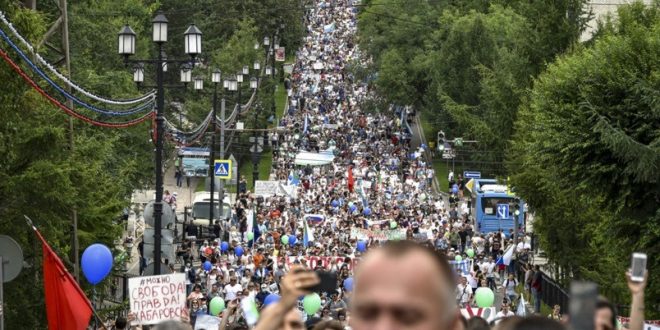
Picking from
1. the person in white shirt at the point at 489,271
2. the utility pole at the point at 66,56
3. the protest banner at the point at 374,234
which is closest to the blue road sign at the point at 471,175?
the protest banner at the point at 374,234

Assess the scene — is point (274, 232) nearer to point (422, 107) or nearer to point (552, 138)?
point (552, 138)

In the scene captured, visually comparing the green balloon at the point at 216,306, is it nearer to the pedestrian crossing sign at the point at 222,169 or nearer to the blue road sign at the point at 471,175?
the pedestrian crossing sign at the point at 222,169

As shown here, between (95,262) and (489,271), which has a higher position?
(95,262)

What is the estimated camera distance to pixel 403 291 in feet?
11.1

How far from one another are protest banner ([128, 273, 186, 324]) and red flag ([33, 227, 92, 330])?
1308mm

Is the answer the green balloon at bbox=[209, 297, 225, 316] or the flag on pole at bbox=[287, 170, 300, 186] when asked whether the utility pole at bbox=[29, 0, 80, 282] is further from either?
the flag on pole at bbox=[287, 170, 300, 186]

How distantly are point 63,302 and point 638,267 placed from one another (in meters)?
12.4

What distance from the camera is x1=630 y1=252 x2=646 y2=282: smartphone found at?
5.93m

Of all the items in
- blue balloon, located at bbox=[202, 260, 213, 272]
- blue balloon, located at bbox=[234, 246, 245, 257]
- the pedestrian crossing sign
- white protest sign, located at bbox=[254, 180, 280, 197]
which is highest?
the pedestrian crossing sign

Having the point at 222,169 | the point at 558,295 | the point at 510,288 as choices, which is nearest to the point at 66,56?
the point at 558,295

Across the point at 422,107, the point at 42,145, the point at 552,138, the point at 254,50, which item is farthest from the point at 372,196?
the point at 42,145

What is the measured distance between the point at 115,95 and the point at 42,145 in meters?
25.9

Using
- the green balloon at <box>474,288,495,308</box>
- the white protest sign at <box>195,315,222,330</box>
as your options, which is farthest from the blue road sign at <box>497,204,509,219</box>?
the white protest sign at <box>195,315,222,330</box>

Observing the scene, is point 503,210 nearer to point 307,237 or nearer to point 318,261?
point 307,237
